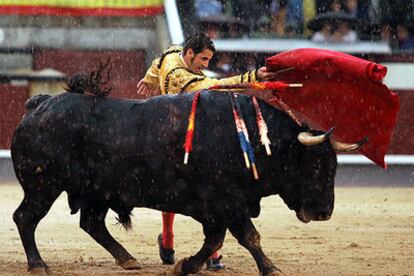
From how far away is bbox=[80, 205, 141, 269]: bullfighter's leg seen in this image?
5.20 m

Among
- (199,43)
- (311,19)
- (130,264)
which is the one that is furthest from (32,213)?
(311,19)

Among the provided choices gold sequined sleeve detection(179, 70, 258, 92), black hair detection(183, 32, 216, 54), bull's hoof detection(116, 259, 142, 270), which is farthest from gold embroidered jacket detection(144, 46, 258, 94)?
bull's hoof detection(116, 259, 142, 270)

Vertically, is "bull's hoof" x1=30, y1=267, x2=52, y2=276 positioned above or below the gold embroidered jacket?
below

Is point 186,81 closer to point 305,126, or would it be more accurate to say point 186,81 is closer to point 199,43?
point 199,43

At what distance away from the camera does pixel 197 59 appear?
17.2 ft

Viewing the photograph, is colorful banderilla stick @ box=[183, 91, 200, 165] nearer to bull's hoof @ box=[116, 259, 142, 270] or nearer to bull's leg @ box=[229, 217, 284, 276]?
bull's leg @ box=[229, 217, 284, 276]

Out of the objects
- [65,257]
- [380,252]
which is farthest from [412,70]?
[65,257]

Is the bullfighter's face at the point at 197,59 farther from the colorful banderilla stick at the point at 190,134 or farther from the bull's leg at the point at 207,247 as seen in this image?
the bull's leg at the point at 207,247

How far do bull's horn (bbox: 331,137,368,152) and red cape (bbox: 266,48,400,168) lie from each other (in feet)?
0.53

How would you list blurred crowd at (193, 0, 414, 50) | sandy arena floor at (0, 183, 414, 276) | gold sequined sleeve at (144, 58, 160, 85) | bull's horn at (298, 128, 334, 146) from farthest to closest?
blurred crowd at (193, 0, 414, 50) < gold sequined sleeve at (144, 58, 160, 85) < sandy arena floor at (0, 183, 414, 276) < bull's horn at (298, 128, 334, 146)

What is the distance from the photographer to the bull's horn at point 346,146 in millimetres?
4762

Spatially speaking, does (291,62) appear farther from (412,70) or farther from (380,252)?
(412,70)

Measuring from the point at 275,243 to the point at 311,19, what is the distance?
552 centimetres

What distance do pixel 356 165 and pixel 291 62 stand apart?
555cm
